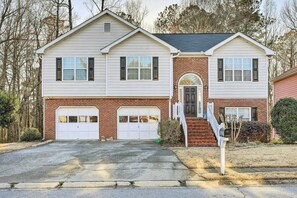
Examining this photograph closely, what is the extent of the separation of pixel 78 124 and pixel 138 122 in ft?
13.6

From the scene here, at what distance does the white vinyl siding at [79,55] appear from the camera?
21.5 m

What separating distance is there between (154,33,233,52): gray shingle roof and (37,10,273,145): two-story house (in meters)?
0.21

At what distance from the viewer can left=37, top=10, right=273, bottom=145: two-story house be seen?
21.2m

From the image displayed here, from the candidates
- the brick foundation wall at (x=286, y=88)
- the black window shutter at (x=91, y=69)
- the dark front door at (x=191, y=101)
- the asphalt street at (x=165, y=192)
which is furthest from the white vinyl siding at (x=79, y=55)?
the brick foundation wall at (x=286, y=88)

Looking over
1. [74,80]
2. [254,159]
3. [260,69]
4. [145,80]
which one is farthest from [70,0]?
[254,159]

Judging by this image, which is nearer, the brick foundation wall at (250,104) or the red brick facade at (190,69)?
the brick foundation wall at (250,104)

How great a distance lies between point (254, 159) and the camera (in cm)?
1152

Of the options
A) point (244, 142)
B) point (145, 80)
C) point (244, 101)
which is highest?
point (145, 80)

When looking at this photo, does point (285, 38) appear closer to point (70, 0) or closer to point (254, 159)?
point (70, 0)

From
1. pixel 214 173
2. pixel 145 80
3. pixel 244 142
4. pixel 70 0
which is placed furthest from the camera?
pixel 70 0

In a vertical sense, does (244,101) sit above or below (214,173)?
above

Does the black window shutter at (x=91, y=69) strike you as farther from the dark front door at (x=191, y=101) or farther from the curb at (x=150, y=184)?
the curb at (x=150, y=184)

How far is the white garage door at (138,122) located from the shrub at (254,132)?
5623 mm

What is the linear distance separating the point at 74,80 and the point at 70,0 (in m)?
14.3
